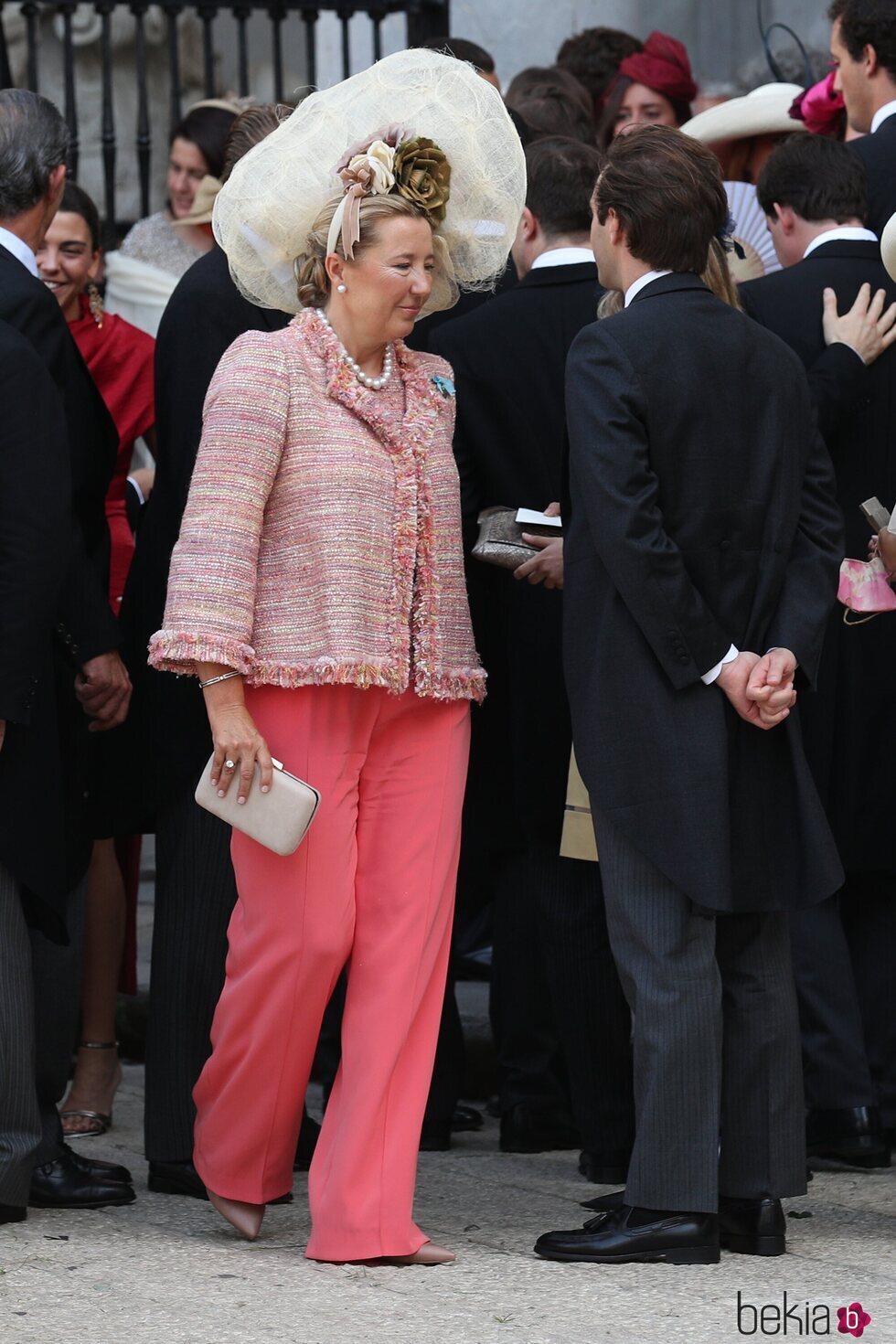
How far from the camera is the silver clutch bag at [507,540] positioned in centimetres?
402

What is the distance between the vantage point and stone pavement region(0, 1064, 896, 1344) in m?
3.10

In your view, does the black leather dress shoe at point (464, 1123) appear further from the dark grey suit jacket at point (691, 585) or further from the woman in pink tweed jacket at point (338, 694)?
the dark grey suit jacket at point (691, 585)

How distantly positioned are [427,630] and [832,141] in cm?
165

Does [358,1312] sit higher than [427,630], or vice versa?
[427,630]

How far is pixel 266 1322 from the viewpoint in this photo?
10.3 ft

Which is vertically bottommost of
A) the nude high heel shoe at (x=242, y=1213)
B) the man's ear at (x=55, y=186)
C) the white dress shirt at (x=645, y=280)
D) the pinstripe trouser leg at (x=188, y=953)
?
the nude high heel shoe at (x=242, y=1213)

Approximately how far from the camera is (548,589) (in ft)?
14.1

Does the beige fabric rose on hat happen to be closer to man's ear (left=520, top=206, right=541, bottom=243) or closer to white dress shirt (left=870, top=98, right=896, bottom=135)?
man's ear (left=520, top=206, right=541, bottom=243)

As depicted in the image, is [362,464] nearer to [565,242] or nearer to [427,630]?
[427,630]

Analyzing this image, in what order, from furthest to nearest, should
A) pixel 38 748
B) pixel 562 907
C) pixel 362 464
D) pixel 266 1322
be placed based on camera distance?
pixel 562 907 → pixel 38 748 → pixel 362 464 → pixel 266 1322

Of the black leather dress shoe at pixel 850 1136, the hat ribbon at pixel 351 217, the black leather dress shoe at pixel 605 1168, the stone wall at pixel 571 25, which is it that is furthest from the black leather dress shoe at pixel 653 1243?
the stone wall at pixel 571 25

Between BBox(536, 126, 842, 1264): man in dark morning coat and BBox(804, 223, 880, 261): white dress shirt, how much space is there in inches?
35.2

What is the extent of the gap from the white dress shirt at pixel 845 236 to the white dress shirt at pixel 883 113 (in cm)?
45

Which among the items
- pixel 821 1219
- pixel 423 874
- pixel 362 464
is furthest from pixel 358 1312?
pixel 362 464
